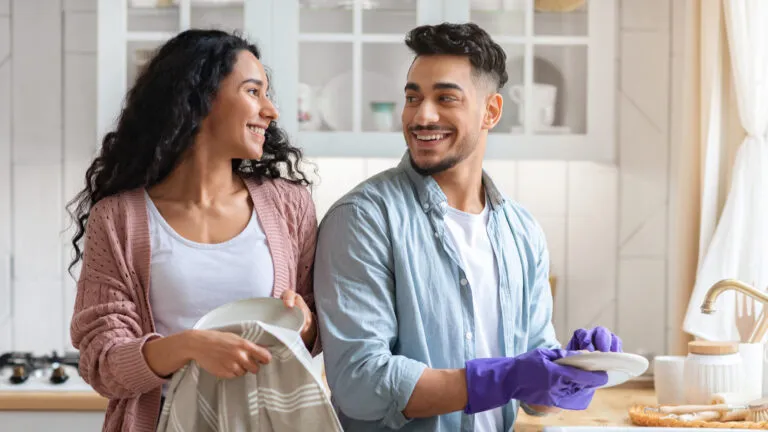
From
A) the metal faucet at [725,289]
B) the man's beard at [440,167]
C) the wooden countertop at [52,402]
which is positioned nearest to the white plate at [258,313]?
the man's beard at [440,167]

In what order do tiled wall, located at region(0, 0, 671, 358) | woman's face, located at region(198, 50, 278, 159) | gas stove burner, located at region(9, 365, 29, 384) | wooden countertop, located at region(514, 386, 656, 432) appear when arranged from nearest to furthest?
woman's face, located at region(198, 50, 278, 159) → wooden countertop, located at region(514, 386, 656, 432) → gas stove burner, located at region(9, 365, 29, 384) → tiled wall, located at region(0, 0, 671, 358)

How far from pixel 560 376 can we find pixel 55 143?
2.22 meters

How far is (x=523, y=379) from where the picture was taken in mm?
1664

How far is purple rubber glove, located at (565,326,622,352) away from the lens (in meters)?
1.76

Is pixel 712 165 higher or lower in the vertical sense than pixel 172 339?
higher

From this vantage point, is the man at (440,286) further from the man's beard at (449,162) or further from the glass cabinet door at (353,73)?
the glass cabinet door at (353,73)

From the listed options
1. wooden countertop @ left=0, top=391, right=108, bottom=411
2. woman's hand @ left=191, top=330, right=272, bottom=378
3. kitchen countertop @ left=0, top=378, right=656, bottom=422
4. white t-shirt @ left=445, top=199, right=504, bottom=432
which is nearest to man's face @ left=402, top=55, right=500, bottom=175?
white t-shirt @ left=445, top=199, right=504, bottom=432

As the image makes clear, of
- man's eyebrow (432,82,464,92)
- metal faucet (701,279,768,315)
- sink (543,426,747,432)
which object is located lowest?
sink (543,426,747,432)

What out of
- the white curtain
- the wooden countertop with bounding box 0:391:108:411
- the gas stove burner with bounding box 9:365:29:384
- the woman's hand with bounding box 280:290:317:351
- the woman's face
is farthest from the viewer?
the gas stove burner with bounding box 9:365:29:384

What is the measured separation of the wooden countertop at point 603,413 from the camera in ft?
7.43

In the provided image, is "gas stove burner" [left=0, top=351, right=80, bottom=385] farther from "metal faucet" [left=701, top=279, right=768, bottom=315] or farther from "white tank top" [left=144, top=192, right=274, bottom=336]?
"metal faucet" [left=701, top=279, right=768, bottom=315]

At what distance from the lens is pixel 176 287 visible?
68.1 inches

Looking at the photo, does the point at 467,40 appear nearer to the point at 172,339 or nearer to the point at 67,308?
the point at 172,339

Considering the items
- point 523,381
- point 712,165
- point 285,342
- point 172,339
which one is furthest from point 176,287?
point 712,165
